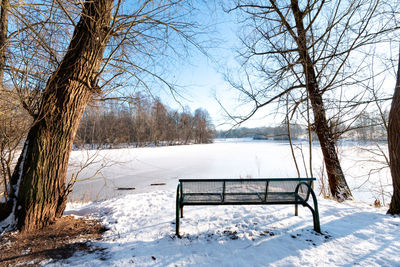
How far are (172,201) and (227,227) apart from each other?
1.64 meters

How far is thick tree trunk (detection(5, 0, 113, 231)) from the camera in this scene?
2.26m

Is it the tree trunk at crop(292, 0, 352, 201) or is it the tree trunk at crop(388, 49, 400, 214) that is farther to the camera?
the tree trunk at crop(292, 0, 352, 201)

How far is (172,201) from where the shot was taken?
3740 mm

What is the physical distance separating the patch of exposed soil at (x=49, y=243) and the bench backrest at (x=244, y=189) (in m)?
1.38

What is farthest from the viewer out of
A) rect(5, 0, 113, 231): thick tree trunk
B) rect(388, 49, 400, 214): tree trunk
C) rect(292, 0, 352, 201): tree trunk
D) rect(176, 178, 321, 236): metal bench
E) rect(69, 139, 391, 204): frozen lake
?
rect(69, 139, 391, 204): frozen lake

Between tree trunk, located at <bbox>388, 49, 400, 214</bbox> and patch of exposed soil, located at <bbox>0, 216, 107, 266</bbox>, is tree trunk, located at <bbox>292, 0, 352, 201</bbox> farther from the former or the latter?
patch of exposed soil, located at <bbox>0, 216, 107, 266</bbox>

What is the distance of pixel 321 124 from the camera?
493cm

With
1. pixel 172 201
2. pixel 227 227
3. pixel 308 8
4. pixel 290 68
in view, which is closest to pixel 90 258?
pixel 227 227

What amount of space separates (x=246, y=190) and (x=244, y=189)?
42mm

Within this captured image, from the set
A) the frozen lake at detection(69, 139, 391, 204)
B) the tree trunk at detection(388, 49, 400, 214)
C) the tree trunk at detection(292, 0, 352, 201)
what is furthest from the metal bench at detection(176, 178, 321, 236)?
the tree trunk at detection(292, 0, 352, 201)

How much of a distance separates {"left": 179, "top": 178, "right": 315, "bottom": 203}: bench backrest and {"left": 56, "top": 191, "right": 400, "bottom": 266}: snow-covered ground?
364 mm

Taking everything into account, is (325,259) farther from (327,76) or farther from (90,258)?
(327,76)

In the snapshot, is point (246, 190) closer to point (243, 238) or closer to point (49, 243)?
point (243, 238)

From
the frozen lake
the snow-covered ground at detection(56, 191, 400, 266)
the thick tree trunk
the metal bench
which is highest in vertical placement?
the thick tree trunk
